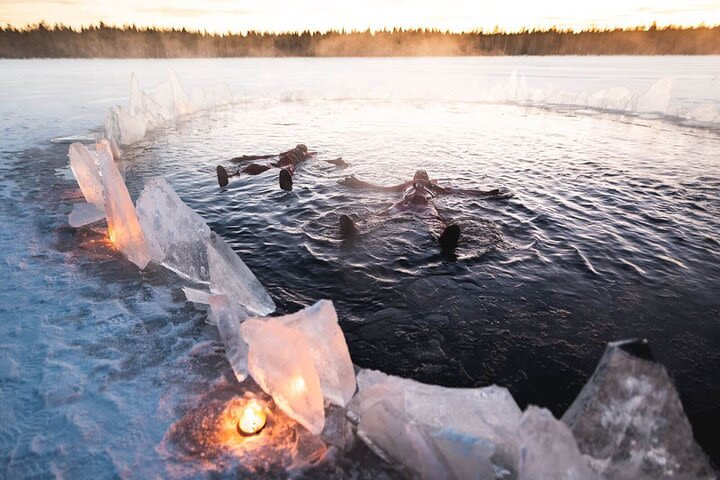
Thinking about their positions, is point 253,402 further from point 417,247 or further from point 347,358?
point 417,247

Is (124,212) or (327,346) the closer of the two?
(327,346)

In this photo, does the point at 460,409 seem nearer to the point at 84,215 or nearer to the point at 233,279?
the point at 233,279

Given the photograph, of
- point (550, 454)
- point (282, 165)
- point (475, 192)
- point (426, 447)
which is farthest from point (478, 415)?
point (282, 165)

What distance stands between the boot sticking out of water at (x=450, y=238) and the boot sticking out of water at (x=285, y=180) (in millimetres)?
3800

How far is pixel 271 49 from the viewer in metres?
84.4

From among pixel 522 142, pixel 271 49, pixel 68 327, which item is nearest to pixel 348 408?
pixel 68 327

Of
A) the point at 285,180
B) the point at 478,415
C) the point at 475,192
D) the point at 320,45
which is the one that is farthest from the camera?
the point at 320,45

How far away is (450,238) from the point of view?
5293 mm

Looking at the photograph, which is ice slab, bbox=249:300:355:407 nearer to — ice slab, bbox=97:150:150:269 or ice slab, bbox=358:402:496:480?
ice slab, bbox=358:402:496:480

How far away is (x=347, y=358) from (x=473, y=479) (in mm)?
1019

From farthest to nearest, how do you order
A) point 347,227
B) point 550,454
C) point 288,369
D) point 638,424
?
point 347,227 → point 288,369 → point 638,424 → point 550,454

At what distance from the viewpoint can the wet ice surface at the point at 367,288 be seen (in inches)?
107

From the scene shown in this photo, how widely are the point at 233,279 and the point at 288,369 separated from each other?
5.19 ft

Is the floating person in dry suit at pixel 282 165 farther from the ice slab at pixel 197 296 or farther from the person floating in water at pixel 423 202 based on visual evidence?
the ice slab at pixel 197 296
